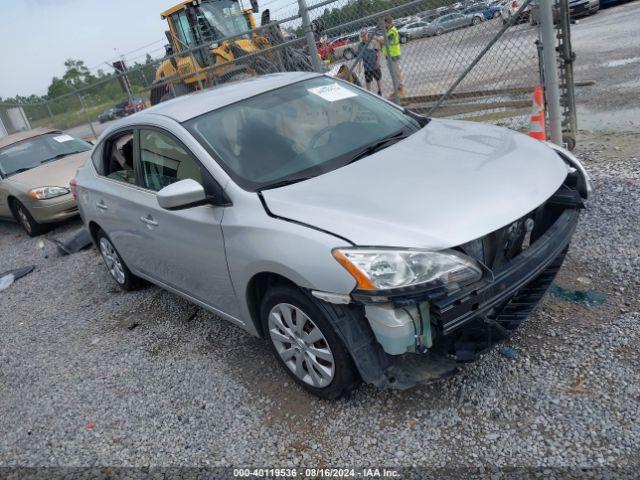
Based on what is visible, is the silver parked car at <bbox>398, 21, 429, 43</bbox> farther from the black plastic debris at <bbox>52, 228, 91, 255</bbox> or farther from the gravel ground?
the black plastic debris at <bbox>52, 228, 91, 255</bbox>

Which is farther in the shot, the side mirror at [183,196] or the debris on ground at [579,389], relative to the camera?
the side mirror at [183,196]

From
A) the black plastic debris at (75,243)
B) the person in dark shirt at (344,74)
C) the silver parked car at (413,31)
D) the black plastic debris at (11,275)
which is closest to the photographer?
the silver parked car at (413,31)

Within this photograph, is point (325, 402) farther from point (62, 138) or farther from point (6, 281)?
point (62, 138)

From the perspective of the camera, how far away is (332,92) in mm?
4059

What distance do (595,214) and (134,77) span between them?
10.6m

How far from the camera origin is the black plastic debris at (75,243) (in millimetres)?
7074

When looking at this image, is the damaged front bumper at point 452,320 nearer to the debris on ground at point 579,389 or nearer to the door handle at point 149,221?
the debris on ground at point 579,389

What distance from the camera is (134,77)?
476 inches

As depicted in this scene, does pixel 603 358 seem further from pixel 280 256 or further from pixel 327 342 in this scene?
pixel 280 256

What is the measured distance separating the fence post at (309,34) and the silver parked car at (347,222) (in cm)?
308

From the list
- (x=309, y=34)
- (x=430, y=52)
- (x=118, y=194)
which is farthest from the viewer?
(x=309, y=34)

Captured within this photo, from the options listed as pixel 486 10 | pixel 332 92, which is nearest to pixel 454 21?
pixel 486 10

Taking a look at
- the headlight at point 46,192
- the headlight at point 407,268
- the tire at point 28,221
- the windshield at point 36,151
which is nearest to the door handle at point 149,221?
the headlight at point 407,268

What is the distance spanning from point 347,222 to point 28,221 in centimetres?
717
